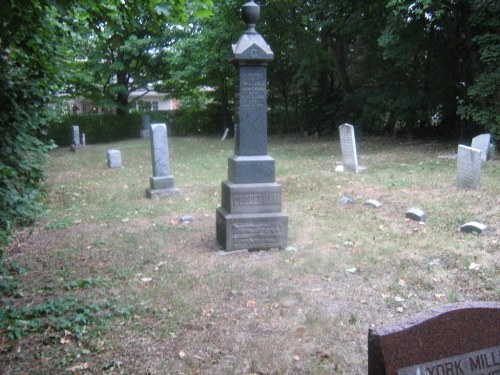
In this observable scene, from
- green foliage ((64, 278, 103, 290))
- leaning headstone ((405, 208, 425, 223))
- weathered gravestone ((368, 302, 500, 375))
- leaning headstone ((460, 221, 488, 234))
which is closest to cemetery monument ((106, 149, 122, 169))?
leaning headstone ((405, 208, 425, 223))

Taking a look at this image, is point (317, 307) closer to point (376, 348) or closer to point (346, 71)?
point (376, 348)

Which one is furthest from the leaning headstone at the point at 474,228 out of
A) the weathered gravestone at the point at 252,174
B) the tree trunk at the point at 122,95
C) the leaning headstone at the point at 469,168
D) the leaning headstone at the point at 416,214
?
the tree trunk at the point at 122,95

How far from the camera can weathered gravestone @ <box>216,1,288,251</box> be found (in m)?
6.77

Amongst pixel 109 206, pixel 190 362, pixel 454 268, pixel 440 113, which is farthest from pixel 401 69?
pixel 190 362

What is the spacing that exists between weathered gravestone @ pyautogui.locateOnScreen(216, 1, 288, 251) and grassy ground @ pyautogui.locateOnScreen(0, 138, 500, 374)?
0.30 meters

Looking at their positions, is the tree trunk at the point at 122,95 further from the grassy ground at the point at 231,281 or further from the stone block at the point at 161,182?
the grassy ground at the point at 231,281

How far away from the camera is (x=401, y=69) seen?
20672mm

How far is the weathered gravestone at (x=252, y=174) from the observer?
6766 millimetres

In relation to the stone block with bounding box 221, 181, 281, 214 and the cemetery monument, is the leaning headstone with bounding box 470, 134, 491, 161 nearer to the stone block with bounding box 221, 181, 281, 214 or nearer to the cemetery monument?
the stone block with bounding box 221, 181, 281, 214

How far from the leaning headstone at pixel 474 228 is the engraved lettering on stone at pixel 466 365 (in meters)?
4.90

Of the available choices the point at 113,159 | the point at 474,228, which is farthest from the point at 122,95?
the point at 474,228

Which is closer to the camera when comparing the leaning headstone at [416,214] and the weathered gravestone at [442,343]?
the weathered gravestone at [442,343]

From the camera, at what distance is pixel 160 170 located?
451 inches

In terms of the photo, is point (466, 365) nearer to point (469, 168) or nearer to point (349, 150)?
point (469, 168)
